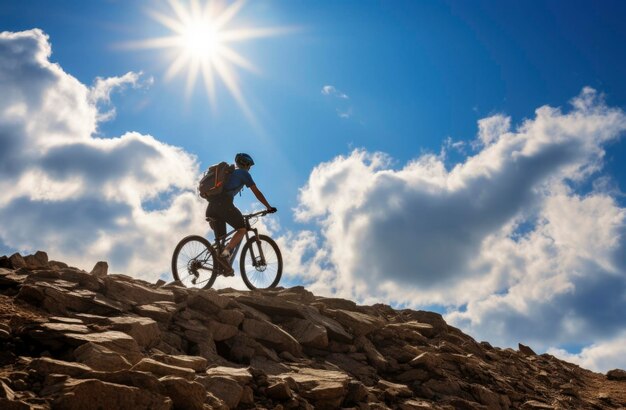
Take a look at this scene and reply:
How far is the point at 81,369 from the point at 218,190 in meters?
7.60

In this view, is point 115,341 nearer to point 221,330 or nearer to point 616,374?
point 221,330

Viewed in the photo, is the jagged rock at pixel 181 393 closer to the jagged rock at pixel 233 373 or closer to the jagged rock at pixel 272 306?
the jagged rock at pixel 233 373

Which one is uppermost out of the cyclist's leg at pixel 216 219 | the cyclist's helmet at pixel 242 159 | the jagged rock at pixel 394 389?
the cyclist's helmet at pixel 242 159

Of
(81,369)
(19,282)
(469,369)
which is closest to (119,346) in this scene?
(81,369)

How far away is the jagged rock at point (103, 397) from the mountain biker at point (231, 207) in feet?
25.1

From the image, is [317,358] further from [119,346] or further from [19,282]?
[19,282]

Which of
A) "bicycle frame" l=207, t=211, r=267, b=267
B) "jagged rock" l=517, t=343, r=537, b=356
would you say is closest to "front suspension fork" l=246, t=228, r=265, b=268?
"bicycle frame" l=207, t=211, r=267, b=267

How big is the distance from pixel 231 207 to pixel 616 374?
17865 millimetres

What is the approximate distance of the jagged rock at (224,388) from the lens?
742 centimetres

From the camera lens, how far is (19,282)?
972 cm

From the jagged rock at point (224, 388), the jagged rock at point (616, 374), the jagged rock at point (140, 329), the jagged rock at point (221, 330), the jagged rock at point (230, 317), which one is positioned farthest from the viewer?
the jagged rock at point (616, 374)

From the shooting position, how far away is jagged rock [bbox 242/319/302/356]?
1070 centimetres

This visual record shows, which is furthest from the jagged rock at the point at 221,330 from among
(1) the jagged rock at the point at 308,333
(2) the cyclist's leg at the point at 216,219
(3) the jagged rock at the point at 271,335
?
(2) the cyclist's leg at the point at 216,219

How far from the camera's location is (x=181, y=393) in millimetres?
6539
